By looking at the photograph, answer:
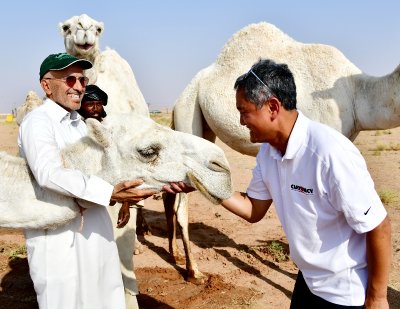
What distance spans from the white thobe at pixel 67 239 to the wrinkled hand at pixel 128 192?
0.32 feet

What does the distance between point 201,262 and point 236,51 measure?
277cm

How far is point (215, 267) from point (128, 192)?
141 inches

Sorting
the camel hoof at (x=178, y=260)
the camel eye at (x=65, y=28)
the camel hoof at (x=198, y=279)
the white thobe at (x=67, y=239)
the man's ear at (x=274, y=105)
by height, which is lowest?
the camel hoof at (x=178, y=260)

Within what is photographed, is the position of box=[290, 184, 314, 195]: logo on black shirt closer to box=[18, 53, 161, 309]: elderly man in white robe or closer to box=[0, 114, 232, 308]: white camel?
box=[0, 114, 232, 308]: white camel

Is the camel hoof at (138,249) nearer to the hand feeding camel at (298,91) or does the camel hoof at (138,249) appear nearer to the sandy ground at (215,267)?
the sandy ground at (215,267)

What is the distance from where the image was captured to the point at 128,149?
263cm

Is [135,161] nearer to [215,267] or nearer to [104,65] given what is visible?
[104,65]

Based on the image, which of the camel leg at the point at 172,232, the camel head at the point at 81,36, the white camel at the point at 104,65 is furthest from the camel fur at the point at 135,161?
the camel leg at the point at 172,232

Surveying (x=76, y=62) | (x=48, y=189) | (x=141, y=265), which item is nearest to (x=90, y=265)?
(x=48, y=189)

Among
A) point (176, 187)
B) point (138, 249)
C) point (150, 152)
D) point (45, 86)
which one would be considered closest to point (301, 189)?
point (176, 187)

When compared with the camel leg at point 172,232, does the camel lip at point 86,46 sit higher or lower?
higher

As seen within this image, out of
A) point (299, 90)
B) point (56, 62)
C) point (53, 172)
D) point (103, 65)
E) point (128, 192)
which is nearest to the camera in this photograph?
point (53, 172)

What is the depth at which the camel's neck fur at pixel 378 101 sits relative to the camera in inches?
215

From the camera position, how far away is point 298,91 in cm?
582
